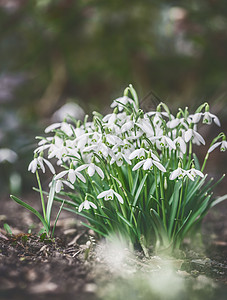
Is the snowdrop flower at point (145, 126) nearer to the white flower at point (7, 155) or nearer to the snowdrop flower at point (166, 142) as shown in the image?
the snowdrop flower at point (166, 142)

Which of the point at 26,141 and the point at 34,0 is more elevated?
the point at 34,0

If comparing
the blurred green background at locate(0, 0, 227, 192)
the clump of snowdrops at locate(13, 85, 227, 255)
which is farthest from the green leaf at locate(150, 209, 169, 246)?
the blurred green background at locate(0, 0, 227, 192)

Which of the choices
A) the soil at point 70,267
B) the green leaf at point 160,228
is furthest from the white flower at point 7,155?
the green leaf at point 160,228

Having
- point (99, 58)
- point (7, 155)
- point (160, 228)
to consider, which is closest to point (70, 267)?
point (160, 228)

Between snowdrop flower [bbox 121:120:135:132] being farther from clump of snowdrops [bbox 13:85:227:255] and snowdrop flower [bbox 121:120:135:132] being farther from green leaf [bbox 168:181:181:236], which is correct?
green leaf [bbox 168:181:181:236]

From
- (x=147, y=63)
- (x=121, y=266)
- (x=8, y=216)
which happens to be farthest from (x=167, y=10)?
(x=121, y=266)

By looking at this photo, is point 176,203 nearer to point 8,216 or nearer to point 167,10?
point 8,216
